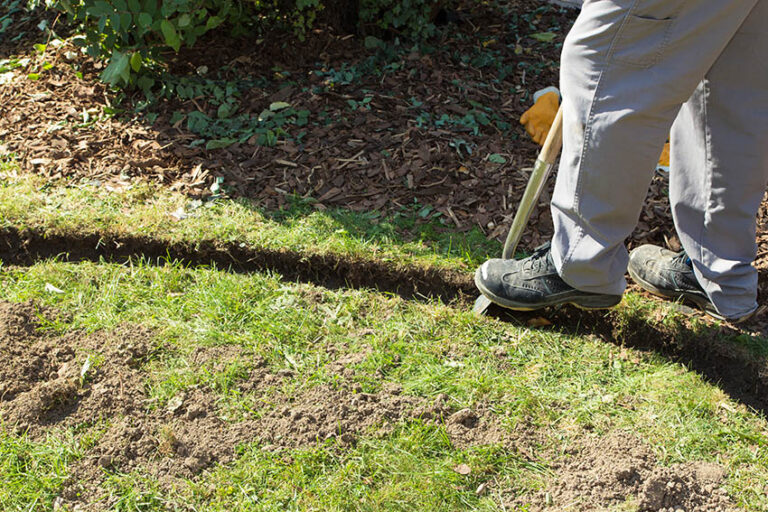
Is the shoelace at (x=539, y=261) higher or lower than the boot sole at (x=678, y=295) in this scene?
higher

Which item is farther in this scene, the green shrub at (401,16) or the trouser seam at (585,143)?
the green shrub at (401,16)

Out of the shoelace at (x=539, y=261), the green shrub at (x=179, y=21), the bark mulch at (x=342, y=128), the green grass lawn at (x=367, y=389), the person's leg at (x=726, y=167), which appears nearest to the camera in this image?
the green grass lawn at (x=367, y=389)

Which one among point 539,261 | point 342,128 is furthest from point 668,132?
point 342,128

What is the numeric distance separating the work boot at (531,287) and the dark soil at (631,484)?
1.96ft

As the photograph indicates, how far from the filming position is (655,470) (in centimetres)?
217

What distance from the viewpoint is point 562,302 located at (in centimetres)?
270

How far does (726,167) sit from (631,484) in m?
1.25

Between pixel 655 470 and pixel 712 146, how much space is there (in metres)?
1.22

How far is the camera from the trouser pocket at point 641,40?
2.01m

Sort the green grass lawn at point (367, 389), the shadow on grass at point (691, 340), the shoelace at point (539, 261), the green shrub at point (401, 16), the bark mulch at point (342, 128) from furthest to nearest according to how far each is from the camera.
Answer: the green shrub at point (401, 16) < the bark mulch at point (342, 128) < the shoelace at point (539, 261) < the shadow on grass at point (691, 340) < the green grass lawn at point (367, 389)

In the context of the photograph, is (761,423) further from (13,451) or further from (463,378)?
(13,451)

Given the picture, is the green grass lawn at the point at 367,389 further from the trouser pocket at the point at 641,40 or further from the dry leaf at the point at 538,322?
the trouser pocket at the point at 641,40

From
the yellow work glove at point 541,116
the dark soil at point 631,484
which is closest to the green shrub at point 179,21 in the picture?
the yellow work glove at point 541,116

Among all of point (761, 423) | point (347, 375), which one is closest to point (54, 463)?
point (347, 375)
